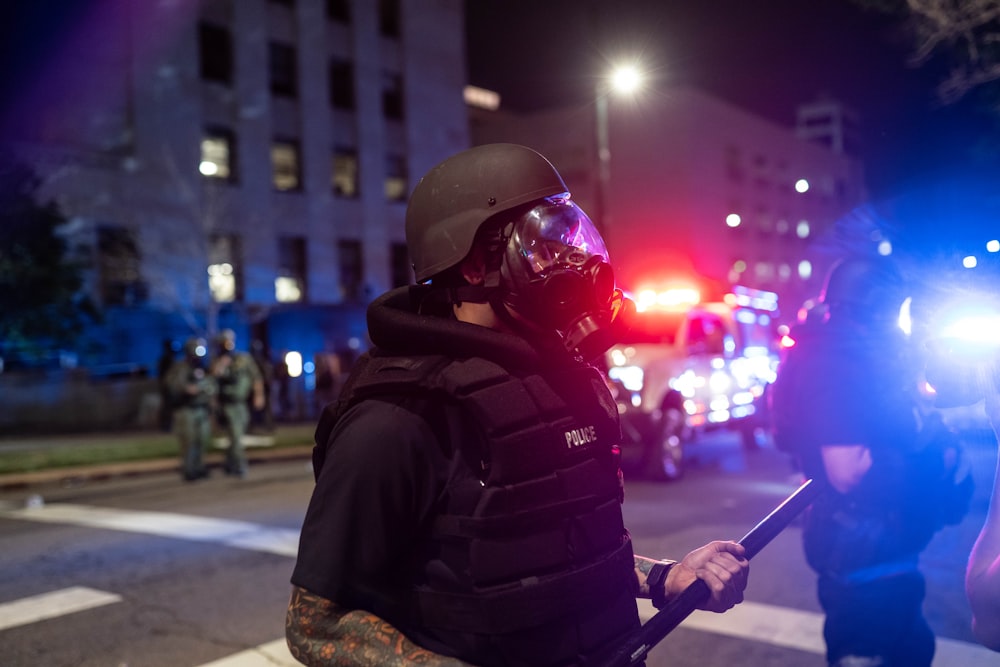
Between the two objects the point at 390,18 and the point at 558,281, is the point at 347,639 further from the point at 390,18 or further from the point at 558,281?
the point at 390,18

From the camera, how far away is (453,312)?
6.23 feet

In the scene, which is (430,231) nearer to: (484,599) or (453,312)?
(453,312)

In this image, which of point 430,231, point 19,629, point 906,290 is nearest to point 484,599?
point 430,231

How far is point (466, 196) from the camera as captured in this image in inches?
74.8

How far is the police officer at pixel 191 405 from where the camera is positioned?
37.5ft

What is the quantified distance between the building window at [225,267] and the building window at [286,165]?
3.46 metres

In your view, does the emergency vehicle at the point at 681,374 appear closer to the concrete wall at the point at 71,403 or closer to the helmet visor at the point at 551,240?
the helmet visor at the point at 551,240

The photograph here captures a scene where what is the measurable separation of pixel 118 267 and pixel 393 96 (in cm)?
1354

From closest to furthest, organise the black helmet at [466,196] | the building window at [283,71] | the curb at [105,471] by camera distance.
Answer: the black helmet at [466,196] < the curb at [105,471] < the building window at [283,71]

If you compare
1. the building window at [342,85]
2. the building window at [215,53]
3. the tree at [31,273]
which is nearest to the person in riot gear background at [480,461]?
the tree at [31,273]

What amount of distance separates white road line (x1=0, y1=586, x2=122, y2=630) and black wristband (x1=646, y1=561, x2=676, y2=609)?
4.90 m

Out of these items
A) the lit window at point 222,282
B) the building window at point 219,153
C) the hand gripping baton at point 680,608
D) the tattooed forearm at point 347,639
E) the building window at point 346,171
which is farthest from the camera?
the building window at point 346,171

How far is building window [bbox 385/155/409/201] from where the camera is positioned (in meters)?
32.1

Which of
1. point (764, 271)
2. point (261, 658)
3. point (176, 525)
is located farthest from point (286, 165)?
point (764, 271)
